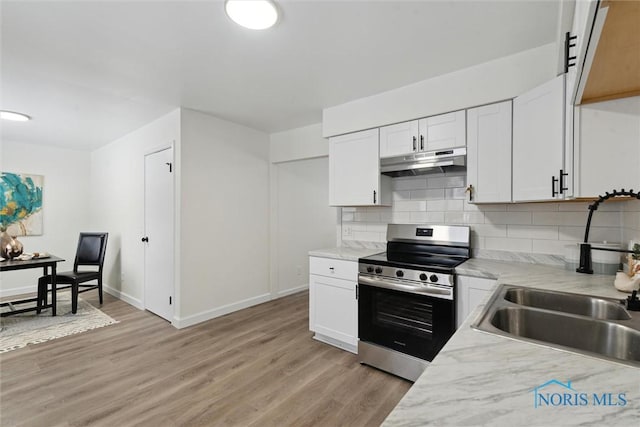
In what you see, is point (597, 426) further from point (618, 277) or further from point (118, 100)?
point (118, 100)

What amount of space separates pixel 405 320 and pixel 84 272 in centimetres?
430

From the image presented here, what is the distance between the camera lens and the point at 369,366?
97.8 inches

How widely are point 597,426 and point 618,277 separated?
4.27 feet

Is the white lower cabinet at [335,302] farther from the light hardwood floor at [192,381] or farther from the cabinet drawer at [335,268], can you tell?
the light hardwood floor at [192,381]

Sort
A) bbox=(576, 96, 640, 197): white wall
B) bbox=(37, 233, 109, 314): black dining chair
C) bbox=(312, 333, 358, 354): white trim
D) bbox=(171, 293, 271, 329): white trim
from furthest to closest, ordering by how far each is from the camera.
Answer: bbox=(37, 233, 109, 314): black dining chair
bbox=(171, 293, 271, 329): white trim
bbox=(312, 333, 358, 354): white trim
bbox=(576, 96, 640, 197): white wall

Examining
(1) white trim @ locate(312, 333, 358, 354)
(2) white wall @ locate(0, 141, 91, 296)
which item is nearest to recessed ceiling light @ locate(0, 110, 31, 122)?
(2) white wall @ locate(0, 141, 91, 296)

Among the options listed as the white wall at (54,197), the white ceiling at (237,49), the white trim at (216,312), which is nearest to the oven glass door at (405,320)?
the white ceiling at (237,49)

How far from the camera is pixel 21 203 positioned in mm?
4715

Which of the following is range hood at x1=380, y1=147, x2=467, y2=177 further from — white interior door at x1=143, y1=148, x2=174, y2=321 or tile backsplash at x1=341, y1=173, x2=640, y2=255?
white interior door at x1=143, y1=148, x2=174, y2=321

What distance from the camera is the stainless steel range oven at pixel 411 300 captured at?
2.08 metres

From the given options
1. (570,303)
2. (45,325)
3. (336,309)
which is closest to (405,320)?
(336,309)

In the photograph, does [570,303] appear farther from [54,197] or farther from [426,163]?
[54,197]

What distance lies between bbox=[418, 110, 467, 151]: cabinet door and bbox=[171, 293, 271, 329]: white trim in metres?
2.95

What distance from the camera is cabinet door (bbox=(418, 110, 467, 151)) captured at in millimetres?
2346
